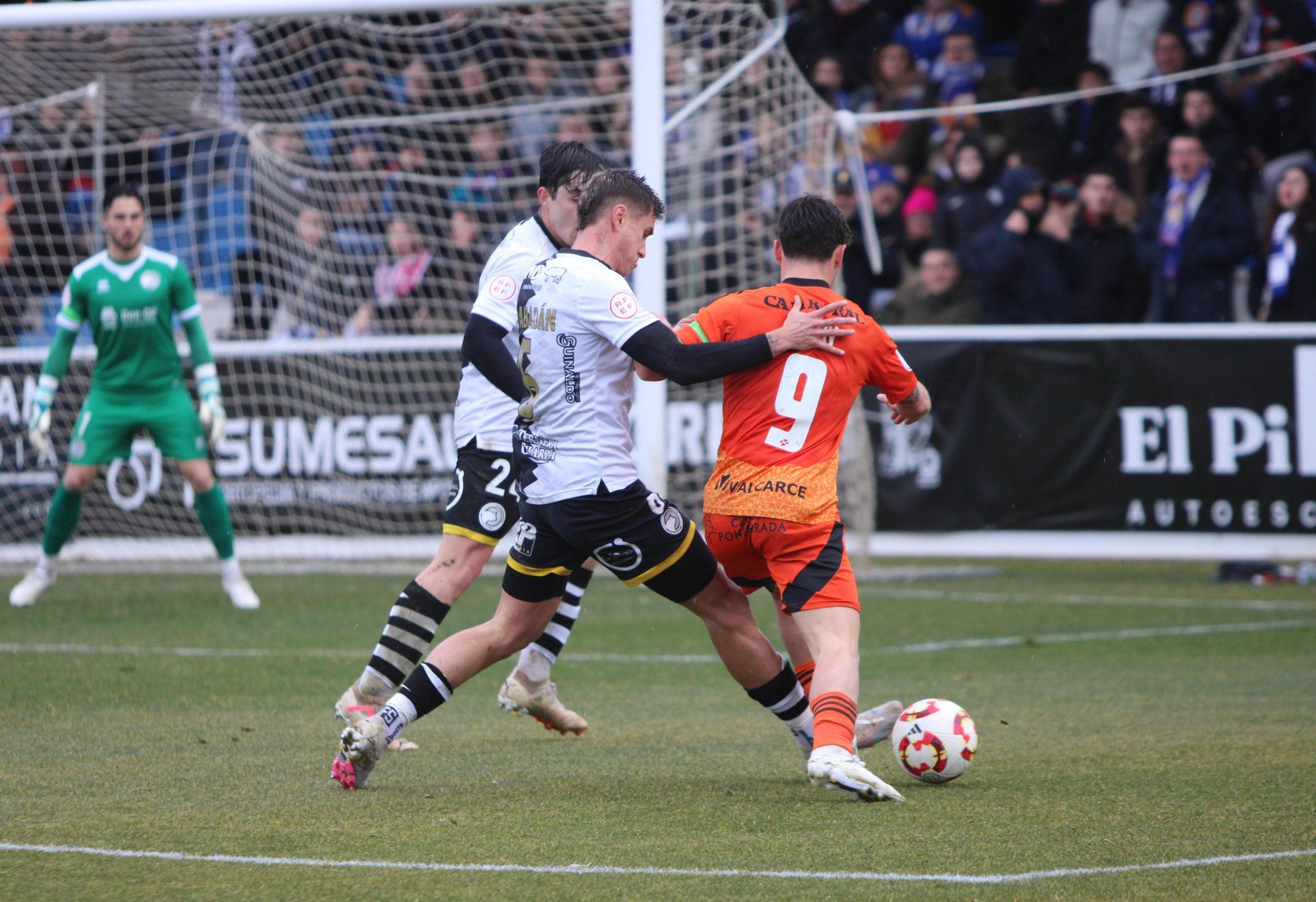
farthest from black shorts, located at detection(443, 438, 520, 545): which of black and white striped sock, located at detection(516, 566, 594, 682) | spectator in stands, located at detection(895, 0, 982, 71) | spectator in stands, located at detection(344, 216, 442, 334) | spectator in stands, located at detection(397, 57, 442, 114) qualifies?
spectator in stands, located at detection(895, 0, 982, 71)

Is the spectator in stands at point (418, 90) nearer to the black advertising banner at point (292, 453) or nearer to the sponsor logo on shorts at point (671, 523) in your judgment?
the black advertising banner at point (292, 453)

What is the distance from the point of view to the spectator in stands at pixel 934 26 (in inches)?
644

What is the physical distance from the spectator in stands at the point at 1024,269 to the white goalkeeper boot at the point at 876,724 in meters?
9.01

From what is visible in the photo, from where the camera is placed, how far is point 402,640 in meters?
5.76

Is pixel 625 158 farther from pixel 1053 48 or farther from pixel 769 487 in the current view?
pixel 769 487

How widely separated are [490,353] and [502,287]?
25cm

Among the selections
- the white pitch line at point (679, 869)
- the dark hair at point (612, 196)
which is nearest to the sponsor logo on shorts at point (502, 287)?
the dark hair at point (612, 196)

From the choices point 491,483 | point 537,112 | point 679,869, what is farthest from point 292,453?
point 679,869

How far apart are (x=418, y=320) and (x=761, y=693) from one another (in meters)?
9.19

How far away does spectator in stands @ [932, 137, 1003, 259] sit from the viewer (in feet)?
47.1

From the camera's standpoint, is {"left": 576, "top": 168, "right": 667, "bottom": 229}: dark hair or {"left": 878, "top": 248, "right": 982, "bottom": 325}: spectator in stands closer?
{"left": 576, "top": 168, "right": 667, "bottom": 229}: dark hair

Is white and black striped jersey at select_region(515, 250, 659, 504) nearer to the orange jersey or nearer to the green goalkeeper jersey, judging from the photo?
the orange jersey

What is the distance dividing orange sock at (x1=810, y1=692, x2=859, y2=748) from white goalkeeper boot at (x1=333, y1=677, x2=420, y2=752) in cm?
166

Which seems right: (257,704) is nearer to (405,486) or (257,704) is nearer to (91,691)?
(91,691)
